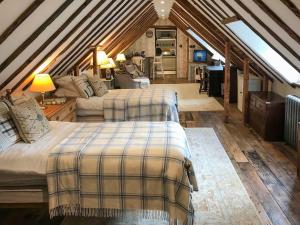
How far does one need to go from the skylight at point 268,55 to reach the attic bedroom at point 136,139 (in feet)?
0.06

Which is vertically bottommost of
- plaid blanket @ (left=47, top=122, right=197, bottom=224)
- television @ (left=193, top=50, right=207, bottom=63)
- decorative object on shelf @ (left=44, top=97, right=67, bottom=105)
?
plaid blanket @ (left=47, top=122, right=197, bottom=224)

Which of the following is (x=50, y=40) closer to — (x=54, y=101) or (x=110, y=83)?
(x=54, y=101)

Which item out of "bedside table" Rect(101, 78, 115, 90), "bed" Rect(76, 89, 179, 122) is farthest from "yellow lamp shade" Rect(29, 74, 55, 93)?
"bedside table" Rect(101, 78, 115, 90)

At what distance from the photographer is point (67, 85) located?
5418 millimetres

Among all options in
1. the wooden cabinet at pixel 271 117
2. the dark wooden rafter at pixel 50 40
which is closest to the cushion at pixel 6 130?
the dark wooden rafter at pixel 50 40

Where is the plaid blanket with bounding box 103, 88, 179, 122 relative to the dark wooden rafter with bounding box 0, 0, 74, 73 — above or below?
below

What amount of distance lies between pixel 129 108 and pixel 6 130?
7.70ft

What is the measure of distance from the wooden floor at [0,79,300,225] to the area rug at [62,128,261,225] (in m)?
0.11

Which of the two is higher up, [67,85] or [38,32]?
[38,32]

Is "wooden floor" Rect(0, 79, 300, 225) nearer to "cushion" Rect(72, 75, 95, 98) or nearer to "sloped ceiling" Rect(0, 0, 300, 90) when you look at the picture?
"sloped ceiling" Rect(0, 0, 300, 90)

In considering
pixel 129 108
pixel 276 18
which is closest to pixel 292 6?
pixel 276 18

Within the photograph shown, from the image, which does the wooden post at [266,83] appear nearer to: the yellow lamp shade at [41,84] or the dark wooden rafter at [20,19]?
the yellow lamp shade at [41,84]

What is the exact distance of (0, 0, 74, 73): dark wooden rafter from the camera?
322cm

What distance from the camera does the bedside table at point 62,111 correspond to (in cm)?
423
